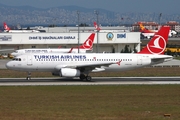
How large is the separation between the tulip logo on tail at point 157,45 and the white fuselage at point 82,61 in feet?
3.06

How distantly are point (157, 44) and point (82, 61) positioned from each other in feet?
28.7

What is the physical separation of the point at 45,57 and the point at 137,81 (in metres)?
9.71

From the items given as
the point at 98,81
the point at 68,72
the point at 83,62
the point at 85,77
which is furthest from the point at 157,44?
the point at 68,72

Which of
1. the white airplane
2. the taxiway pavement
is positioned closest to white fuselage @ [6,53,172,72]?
the white airplane

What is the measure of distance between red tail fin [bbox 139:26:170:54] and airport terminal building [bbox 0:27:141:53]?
5317 centimetres

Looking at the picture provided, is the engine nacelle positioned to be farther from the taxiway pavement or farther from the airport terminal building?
the airport terminal building

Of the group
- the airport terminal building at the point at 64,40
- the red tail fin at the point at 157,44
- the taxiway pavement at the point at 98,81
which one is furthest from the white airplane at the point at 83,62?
the airport terminal building at the point at 64,40

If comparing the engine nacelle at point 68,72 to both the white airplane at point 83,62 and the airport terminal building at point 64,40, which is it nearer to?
the white airplane at point 83,62

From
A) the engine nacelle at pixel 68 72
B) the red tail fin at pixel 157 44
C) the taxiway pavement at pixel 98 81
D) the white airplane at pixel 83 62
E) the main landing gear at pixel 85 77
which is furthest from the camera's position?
the red tail fin at pixel 157 44

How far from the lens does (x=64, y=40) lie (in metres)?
112

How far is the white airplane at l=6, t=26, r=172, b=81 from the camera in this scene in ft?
172

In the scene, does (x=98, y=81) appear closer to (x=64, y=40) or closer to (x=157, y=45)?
(x=157, y=45)

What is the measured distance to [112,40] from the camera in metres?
114

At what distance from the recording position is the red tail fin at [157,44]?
184 feet
